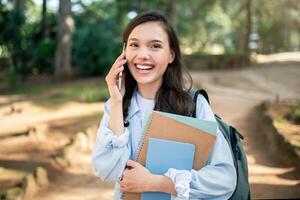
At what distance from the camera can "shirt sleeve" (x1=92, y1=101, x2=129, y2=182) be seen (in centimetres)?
166

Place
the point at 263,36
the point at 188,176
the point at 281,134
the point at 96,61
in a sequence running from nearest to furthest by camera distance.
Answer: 1. the point at 188,176
2. the point at 281,134
3. the point at 96,61
4. the point at 263,36

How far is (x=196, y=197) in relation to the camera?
62.7 inches

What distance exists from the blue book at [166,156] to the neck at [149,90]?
0.29 meters

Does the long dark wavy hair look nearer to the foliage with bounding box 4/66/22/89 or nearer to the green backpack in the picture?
the green backpack

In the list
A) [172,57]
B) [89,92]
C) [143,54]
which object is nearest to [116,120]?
[143,54]

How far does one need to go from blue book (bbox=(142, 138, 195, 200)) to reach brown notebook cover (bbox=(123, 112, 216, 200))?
2 centimetres

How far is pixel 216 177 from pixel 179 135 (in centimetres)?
22

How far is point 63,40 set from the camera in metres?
14.9

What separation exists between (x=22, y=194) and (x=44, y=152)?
2.05 m

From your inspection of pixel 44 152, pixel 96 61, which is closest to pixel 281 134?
pixel 44 152

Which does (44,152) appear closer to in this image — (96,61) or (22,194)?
(22,194)

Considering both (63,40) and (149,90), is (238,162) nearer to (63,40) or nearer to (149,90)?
(149,90)

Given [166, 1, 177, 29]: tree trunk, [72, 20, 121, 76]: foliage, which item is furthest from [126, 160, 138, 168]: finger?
[166, 1, 177, 29]: tree trunk

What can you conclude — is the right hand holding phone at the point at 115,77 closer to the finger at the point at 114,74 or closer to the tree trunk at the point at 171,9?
the finger at the point at 114,74
